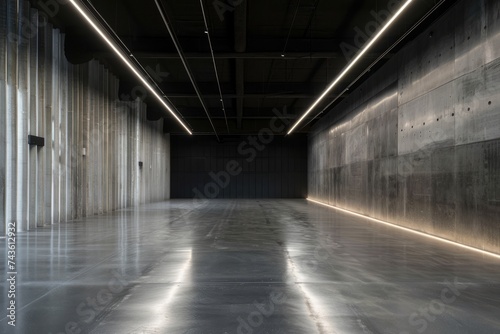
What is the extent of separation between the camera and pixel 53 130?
12000 mm

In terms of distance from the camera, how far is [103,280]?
530cm

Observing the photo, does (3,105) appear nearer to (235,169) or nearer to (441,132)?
(441,132)

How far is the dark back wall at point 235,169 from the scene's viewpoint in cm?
3183

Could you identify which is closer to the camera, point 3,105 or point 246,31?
point 3,105

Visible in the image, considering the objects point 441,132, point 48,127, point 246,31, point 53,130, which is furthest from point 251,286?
point 53,130

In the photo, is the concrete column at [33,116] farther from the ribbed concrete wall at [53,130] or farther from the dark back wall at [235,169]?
the dark back wall at [235,169]

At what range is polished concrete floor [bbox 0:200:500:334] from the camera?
3770 mm

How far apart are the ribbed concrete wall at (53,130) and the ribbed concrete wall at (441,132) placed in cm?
1075

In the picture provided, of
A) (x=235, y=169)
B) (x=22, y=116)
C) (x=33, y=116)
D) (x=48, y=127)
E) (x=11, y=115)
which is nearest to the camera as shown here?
(x=11, y=115)

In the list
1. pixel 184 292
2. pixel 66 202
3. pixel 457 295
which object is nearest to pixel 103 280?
pixel 184 292

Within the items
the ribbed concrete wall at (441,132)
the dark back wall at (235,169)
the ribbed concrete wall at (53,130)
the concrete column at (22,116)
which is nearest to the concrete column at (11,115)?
the ribbed concrete wall at (53,130)

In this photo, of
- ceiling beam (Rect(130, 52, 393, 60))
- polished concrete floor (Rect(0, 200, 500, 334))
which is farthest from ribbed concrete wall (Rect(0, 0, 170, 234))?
ceiling beam (Rect(130, 52, 393, 60))

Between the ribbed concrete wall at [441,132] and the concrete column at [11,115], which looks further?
the concrete column at [11,115]

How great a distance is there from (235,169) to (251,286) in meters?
27.1
